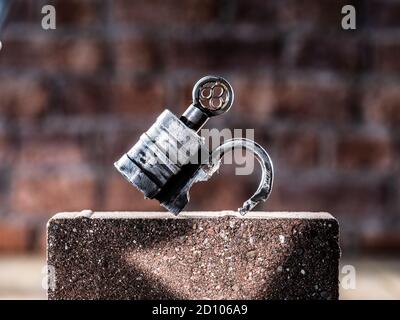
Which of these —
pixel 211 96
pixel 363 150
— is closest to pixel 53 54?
pixel 363 150

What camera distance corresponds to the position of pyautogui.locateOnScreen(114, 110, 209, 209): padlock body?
23.2 inches

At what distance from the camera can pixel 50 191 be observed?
47.0 inches

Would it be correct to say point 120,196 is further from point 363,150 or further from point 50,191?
point 363,150

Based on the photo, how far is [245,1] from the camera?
118 cm

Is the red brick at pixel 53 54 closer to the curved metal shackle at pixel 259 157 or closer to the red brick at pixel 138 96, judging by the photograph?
the red brick at pixel 138 96

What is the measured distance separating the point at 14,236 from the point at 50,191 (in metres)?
0.09

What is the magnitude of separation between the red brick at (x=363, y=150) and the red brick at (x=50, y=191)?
40cm

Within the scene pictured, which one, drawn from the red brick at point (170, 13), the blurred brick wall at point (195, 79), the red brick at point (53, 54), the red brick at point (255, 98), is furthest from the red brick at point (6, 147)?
the red brick at point (255, 98)

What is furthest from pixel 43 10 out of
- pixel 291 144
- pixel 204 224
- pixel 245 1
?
pixel 204 224

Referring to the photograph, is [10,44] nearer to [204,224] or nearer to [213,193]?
[213,193]

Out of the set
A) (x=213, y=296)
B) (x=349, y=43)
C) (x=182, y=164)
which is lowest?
(x=213, y=296)

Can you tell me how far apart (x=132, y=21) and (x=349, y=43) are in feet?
1.14

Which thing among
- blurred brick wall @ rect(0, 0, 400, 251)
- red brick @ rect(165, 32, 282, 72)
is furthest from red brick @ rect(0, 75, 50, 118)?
red brick @ rect(165, 32, 282, 72)

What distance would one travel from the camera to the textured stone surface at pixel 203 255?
0.63 meters
